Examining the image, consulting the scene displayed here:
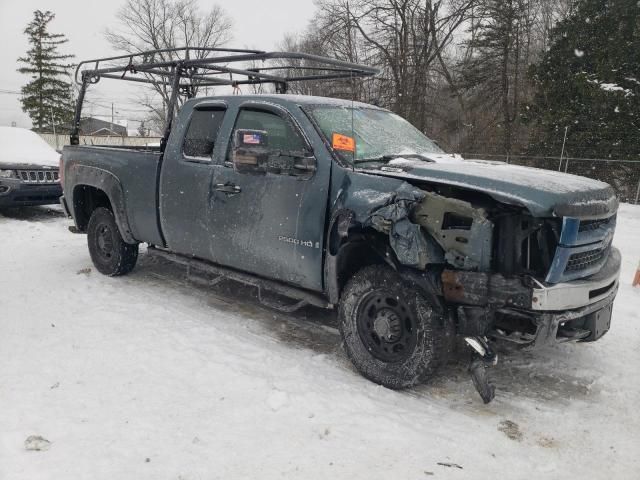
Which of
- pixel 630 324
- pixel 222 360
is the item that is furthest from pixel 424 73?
pixel 222 360

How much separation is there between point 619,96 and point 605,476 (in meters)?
17.4

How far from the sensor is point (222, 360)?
4.02 metres

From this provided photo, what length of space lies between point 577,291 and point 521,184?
769 mm

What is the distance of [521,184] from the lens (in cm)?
319

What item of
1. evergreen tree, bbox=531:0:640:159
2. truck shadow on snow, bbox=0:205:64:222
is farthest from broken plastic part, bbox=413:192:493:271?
evergreen tree, bbox=531:0:640:159

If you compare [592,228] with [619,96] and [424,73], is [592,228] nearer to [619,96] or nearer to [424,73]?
[619,96]

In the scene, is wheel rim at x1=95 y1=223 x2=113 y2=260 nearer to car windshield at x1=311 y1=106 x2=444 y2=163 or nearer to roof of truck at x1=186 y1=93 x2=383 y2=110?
roof of truck at x1=186 y1=93 x2=383 y2=110

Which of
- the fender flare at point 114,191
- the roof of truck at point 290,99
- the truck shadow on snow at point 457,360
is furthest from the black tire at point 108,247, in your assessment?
the roof of truck at point 290,99

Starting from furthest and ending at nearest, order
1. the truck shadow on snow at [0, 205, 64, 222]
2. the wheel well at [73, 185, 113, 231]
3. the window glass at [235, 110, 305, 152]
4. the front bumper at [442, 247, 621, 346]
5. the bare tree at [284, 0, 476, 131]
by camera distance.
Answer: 1. the bare tree at [284, 0, 476, 131]
2. the truck shadow on snow at [0, 205, 64, 222]
3. the wheel well at [73, 185, 113, 231]
4. the window glass at [235, 110, 305, 152]
5. the front bumper at [442, 247, 621, 346]

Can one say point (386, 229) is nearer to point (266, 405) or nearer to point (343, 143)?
point (343, 143)

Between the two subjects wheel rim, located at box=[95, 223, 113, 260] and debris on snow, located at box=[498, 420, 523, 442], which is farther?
wheel rim, located at box=[95, 223, 113, 260]

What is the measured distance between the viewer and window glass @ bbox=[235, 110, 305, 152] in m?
4.22

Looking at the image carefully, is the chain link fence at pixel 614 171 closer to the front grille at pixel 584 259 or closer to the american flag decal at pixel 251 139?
the front grille at pixel 584 259

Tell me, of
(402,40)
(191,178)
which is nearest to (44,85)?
(402,40)
